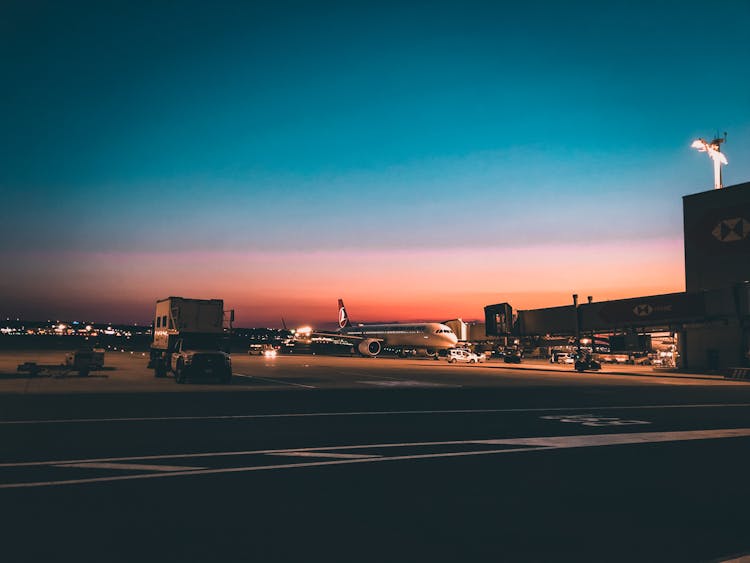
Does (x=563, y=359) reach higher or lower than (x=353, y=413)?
lower

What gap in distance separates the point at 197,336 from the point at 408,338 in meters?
46.4

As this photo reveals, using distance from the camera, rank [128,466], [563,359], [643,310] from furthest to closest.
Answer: [563,359] < [643,310] < [128,466]

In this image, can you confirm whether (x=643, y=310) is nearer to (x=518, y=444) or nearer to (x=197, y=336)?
(x=197, y=336)

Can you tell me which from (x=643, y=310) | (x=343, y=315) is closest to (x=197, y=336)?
(x=643, y=310)

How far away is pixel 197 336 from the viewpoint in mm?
36562

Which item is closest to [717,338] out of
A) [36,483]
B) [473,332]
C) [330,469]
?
[473,332]

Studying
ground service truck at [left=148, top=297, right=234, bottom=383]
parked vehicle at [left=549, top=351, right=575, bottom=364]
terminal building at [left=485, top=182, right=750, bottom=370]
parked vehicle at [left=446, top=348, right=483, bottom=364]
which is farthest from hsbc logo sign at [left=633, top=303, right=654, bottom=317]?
ground service truck at [left=148, top=297, right=234, bottom=383]

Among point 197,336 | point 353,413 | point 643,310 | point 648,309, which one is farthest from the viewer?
point 643,310

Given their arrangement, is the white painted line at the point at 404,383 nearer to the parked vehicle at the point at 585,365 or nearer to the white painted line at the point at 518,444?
the white painted line at the point at 518,444

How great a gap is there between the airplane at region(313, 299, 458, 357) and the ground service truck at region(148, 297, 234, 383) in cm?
4282

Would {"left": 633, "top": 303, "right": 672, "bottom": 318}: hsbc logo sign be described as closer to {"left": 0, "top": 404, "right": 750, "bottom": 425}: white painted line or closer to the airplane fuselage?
the airplane fuselage

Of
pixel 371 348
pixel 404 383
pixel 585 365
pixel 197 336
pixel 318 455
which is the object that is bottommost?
pixel 404 383

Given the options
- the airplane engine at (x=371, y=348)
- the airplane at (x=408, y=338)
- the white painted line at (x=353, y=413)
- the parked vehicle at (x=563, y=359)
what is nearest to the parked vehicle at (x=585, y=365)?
the parked vehicle at (x=563, y=359)

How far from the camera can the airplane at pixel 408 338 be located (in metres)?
78.1
